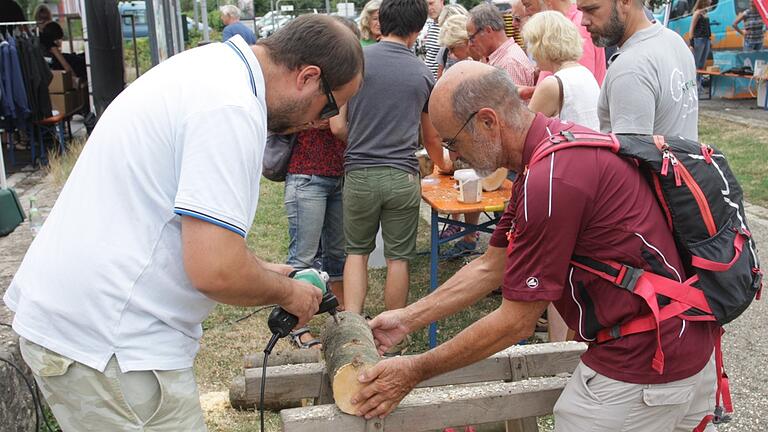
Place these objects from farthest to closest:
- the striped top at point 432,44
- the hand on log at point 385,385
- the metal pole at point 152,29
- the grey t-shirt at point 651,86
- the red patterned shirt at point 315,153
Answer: the metal pole at point 152,29
the striped top at point 432,44
the red patterned shirt at point 315,153
the grey t-shirt at point 651,86
the hand on log at point 385,385

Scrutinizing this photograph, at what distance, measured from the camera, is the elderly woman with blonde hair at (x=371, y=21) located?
5.47 metres

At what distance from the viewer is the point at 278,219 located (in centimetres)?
741

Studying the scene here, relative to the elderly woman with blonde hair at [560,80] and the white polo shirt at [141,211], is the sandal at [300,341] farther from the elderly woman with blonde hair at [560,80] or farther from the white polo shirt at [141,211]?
the white polo shirt at [141,211]

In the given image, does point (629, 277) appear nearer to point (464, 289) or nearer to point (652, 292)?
point (652, 292)

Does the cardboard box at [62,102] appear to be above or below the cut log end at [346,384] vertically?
below

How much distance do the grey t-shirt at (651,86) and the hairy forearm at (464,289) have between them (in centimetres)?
115

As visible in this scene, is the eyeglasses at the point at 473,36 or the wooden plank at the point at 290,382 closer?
the wooden plank at the point at 290,382

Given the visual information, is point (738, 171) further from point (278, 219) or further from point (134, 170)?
point (134, 170)

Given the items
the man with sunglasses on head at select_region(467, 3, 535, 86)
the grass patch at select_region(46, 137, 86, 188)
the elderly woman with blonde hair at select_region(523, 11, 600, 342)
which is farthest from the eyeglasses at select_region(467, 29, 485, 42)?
the grass patch at select_region(46, 137, 86, 188)

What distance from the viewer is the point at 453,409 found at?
2.37m

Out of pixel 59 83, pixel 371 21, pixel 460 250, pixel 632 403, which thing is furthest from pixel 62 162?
pixel 632 403

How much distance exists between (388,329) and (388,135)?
1680 mm

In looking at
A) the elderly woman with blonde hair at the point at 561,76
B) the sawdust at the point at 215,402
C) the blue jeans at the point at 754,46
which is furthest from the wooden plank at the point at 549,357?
the blue jeans at the point at 754,46

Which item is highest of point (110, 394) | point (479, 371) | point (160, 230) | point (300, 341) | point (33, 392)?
point (160, 230)
